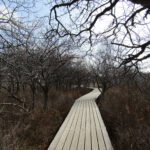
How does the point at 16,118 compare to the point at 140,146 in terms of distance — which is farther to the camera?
the point at 16,118

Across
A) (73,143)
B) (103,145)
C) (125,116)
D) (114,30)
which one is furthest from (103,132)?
(114,30)

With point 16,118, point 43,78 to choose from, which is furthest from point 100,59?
point 16,118

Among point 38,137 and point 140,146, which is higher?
point 140,146

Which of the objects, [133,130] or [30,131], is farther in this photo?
[30,131]

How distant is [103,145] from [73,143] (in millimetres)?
853

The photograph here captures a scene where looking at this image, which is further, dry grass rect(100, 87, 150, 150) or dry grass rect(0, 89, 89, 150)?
dry grass rect(0, 89, 89, 150)

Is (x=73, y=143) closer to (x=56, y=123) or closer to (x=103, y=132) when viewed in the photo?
(x=103, y=132)

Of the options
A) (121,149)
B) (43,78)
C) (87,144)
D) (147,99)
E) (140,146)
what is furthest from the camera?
(43,78)

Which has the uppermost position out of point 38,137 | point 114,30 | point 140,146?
point 114,30

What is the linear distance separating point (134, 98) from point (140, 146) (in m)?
3.85

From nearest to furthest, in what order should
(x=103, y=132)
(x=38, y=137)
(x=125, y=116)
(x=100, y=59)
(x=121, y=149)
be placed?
(x=121, y=149) → (x=103, y=132) → (x=38, y=137) → (x=125, y=116) → (x=100, y=59)

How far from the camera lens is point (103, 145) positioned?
3043 millimetres

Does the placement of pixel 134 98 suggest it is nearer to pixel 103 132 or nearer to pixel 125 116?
pixel 125 116

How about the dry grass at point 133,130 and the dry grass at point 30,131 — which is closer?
the dry grass at point 133,130
